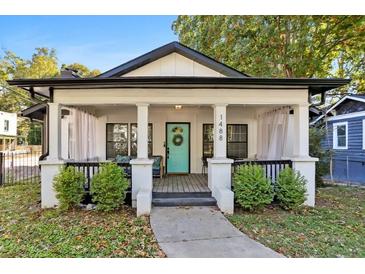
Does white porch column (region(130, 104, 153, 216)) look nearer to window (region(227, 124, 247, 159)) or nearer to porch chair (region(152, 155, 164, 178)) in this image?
porch chair (region(152, 155, 164, 178))

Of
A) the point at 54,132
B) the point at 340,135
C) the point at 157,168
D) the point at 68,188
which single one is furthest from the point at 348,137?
the point at 54,132

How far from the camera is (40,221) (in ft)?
17.4

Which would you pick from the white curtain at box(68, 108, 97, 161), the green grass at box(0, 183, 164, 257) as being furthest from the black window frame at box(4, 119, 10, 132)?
the green grass at box(0, 183, 164, 257)

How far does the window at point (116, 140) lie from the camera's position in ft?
31.1

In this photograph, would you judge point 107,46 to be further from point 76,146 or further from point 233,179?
point 233,179

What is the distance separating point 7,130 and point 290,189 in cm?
3425

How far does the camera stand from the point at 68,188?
584 cm

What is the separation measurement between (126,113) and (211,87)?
427cm

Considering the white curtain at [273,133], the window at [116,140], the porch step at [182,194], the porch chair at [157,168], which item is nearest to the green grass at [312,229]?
the porch step at [182,194]

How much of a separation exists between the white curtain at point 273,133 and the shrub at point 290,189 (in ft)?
5.19

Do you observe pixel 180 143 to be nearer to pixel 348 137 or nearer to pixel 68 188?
pixel 68 188

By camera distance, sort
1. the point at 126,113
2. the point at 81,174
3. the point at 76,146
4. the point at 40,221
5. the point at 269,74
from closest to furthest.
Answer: the point at 40,221
the point at 81,174
the point at 76,146
the point at 126,113
the point at 269,74

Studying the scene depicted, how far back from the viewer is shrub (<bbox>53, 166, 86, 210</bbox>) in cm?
583

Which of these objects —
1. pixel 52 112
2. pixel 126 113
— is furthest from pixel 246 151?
pixel 52 112
